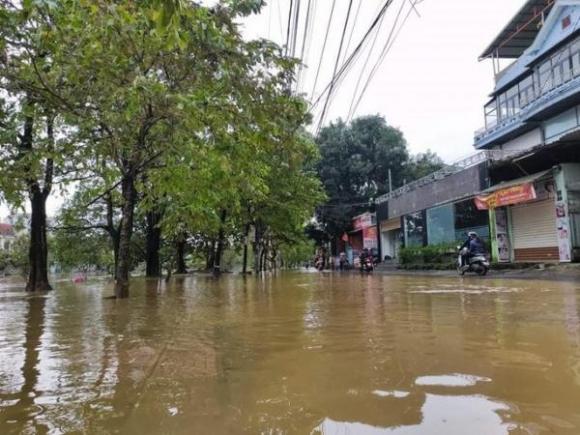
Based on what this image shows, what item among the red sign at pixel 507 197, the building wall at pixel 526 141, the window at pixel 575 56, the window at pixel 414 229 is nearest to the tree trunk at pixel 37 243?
the red sign at pixel 507 197

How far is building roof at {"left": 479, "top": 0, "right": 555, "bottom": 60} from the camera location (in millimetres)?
22438

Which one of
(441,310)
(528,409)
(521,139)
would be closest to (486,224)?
(521,139)

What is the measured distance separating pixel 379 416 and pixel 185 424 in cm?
108

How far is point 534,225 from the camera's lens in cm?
1986

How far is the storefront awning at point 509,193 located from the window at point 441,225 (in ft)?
11.9

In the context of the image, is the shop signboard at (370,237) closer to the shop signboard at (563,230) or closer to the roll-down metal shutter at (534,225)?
the roll-down metal shutter at (534,225)

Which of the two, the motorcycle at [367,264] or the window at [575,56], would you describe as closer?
the window at [575,56]

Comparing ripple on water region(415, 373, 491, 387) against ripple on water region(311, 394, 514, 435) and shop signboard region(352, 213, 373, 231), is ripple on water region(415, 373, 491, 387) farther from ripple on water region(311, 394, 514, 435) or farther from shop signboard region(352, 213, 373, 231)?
shop signboard region(352, 213, 373, 231)

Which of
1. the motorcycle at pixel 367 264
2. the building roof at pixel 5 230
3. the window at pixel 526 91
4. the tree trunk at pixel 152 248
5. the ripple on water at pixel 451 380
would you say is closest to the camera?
the ripple on water at pixel 451 380

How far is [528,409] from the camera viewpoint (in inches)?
110

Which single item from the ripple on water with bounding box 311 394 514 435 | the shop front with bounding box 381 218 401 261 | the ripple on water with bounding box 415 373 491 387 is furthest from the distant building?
the ripple on water with bounding box 311 394 514 435

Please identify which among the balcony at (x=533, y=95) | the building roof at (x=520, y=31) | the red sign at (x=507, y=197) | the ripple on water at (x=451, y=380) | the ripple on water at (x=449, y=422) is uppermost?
the building roof at (x=520, y=31)

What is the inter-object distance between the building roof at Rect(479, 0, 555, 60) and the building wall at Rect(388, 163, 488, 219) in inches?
280

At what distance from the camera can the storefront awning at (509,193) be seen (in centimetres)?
1823
